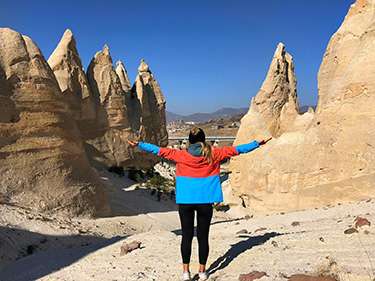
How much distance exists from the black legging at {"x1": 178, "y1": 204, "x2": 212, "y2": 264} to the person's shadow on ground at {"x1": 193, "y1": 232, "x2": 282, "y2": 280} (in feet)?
1.17

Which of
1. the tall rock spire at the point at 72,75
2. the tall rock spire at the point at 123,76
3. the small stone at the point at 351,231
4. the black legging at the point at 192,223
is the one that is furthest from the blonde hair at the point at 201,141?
the tall rock spire at the point at 123,76

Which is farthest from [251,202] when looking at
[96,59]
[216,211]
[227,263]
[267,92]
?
[96,59]

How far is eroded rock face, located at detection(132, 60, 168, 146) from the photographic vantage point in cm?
2833

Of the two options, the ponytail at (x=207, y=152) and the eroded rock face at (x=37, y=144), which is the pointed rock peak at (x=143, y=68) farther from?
the ponytail at (x=207, y=152)

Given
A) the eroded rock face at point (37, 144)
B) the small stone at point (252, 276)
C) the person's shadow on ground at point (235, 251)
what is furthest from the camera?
the eroded rock face at point (37, 144)

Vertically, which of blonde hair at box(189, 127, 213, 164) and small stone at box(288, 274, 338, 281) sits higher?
blonde hair at box(189, 127, 213, 164)

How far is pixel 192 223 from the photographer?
14.5 ft

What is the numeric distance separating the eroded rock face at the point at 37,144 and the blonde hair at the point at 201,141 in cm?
688

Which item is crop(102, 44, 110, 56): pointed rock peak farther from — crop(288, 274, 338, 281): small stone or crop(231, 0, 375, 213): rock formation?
crop(288, 274, 338, 281): small stone

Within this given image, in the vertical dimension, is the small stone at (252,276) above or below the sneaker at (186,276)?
above

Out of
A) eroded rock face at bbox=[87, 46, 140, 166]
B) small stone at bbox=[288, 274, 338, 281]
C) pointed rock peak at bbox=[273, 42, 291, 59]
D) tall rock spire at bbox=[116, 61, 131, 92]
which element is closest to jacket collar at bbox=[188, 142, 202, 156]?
small stone at bbox=[288, 274, 338, 281]

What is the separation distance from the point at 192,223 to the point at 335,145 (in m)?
7.24

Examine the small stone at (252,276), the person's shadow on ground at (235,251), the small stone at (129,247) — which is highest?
the small stone at (252,276)

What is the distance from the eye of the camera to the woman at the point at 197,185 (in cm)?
430
